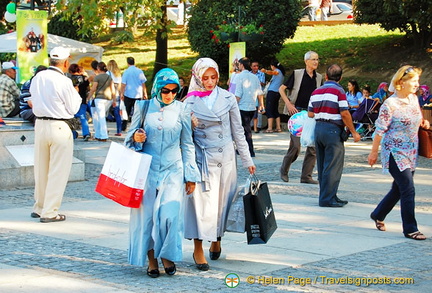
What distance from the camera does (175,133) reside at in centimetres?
655

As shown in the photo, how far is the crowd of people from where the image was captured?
6457 mm

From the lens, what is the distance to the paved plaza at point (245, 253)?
6281 mm

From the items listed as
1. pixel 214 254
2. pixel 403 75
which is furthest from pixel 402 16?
pixel 214 254

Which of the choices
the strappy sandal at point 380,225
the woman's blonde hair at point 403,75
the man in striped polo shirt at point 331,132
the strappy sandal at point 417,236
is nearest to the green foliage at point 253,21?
the man in striped polo shirt at point 331,132

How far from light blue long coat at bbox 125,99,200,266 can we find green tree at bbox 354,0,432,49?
1600cm

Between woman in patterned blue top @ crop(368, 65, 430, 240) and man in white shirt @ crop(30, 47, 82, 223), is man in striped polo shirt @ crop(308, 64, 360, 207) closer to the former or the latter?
woman in patterned blue top @ crop(368, 65, 430, 240)

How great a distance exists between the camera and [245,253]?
293 inches

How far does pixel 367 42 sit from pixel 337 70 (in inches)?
762

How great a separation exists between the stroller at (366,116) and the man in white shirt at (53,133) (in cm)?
1137

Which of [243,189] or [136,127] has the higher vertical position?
[136,127]

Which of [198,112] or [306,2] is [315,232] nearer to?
[198,112]

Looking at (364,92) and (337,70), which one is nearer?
(337,70)

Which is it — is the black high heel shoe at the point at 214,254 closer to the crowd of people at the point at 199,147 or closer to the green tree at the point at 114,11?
the crowd of people at the point at 199,147

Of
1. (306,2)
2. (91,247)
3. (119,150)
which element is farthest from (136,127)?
(306,2)
